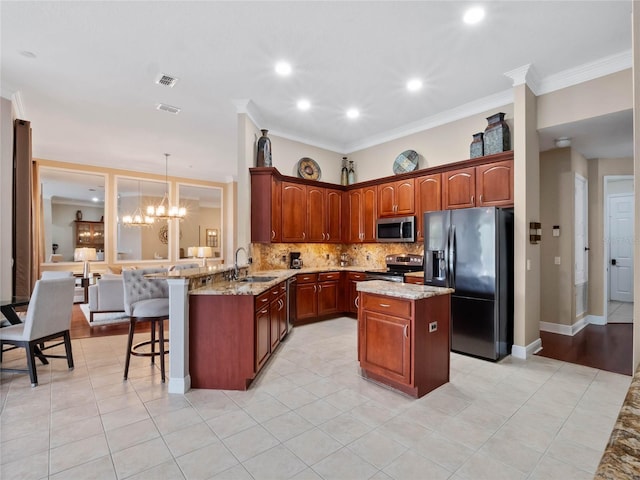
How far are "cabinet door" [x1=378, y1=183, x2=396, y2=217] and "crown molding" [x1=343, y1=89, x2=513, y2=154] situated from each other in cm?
93

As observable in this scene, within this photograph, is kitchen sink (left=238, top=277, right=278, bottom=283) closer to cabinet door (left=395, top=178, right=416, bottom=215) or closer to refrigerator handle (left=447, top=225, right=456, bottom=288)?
refrigerator handle (left=447, top=225, right=456, bottom=288)

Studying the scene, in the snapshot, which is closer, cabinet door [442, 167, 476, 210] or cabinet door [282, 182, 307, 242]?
cabinet door [442, 167, 476, 210]

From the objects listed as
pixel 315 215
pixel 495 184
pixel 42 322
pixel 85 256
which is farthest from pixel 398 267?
pixel 85 256

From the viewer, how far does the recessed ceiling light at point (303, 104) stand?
443cm

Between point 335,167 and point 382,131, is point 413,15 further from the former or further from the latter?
point 335,167

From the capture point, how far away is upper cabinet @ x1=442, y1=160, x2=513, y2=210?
394 centimetres

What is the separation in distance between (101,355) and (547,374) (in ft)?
16.2

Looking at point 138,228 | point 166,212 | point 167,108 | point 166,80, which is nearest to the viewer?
point 166,80

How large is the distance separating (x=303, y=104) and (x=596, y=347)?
501 cm

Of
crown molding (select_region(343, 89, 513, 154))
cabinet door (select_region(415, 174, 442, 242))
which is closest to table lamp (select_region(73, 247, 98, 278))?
crown molding (select_region(343, 89, 513, 154))

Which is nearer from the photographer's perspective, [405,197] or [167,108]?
[167,108]

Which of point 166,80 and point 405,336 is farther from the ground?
point 166,80

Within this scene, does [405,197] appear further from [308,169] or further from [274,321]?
[274,321]

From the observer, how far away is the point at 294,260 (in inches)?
222
